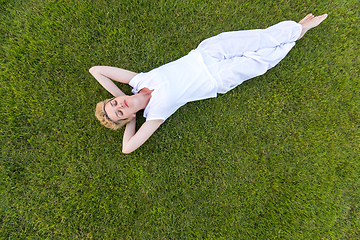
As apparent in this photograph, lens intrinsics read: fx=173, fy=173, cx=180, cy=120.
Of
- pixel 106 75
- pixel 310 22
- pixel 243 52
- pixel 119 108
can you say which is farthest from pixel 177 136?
pixel 310 22

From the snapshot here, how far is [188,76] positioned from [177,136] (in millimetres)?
1080

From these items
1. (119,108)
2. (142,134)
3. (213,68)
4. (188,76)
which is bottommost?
(142,134)

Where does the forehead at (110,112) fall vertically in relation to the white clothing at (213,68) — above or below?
above

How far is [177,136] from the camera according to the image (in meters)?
3.00

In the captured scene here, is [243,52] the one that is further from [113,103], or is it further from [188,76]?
[113,103]

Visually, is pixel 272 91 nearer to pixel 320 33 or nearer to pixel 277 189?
pixel 320 33

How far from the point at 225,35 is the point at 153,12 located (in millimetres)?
1366

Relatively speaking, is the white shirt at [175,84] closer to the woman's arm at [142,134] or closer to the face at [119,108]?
the woman's arm at [142,134]

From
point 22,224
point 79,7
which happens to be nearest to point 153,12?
point 79,7

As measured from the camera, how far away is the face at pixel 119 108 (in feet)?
7.16

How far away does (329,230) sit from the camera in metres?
2.88

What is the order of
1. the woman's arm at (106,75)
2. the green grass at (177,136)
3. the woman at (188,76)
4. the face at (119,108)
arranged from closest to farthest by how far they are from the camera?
the face at (119,108) < the woman at (188,76) < the woman's arm at (106,75) < the green grass at (177,136)

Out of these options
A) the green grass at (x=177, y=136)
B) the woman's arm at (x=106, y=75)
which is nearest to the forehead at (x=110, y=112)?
the woman's arm at (x=106, y=75)

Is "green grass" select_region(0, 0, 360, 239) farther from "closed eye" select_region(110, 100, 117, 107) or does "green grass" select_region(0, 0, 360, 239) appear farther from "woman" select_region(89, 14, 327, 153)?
"closed eye" select_region(110, 100, 117, 107)
